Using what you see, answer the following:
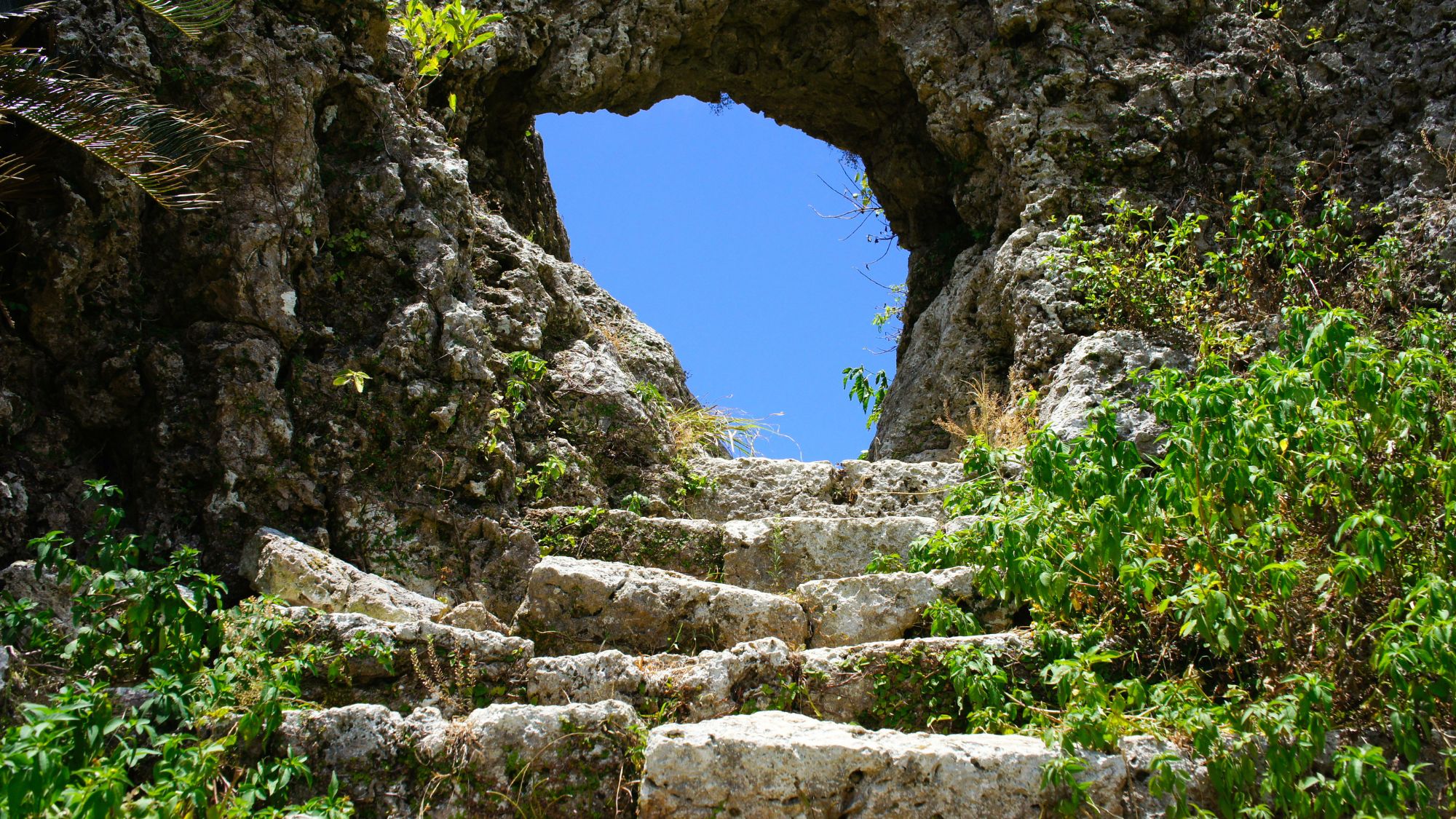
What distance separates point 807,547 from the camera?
5.78 m

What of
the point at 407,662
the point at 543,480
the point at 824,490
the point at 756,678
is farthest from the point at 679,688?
the point at 824,490

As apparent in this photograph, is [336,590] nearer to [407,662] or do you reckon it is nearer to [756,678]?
[407,662]

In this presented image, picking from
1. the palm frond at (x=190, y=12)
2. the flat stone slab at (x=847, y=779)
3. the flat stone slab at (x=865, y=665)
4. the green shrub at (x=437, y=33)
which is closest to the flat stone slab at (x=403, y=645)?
the flat stone slab at (x=847, y=779)

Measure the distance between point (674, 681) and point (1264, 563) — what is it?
2.21 metres

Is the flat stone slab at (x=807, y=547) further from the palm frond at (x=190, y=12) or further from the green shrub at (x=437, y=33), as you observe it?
the green shrub at (x=437, y=33)

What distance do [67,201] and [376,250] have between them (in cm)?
168

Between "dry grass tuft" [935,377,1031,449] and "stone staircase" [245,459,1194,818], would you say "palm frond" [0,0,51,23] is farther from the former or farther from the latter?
"dry grass tuft" [935,377,1031,449]

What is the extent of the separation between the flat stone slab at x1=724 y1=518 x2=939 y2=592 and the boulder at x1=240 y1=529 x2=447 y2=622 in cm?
159

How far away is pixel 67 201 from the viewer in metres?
5.47

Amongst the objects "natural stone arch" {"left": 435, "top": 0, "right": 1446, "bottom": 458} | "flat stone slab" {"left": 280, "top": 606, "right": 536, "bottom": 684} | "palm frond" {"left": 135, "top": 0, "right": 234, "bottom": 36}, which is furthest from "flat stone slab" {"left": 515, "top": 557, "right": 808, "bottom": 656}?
"natural stone arch" {"left": 435, "top": 0, "right": 1446, "bottom": 458}

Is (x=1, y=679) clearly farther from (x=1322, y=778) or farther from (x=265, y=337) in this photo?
(x=1322, y=778)

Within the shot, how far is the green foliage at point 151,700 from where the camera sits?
9.78 feet

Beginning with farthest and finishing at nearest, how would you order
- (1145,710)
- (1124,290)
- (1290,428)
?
(1124,290)
(1290,428)
(1145,710)

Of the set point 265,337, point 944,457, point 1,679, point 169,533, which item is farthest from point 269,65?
point 944,457
